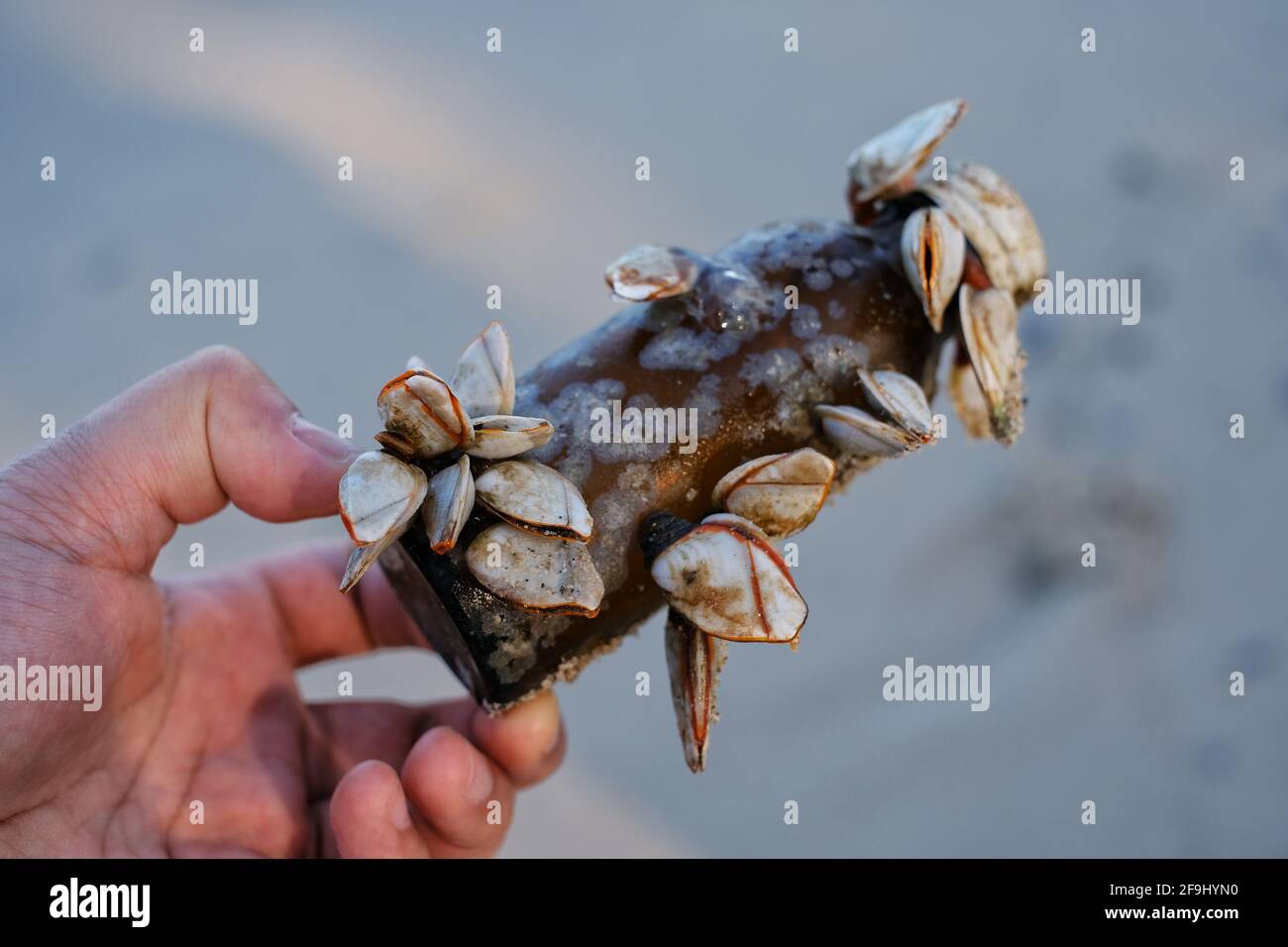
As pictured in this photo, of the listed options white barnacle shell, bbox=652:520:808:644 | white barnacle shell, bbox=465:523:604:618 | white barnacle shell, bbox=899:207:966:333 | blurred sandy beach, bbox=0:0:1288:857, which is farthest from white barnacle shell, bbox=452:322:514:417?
blurred sandy beach, bbox=0:0:1288:857

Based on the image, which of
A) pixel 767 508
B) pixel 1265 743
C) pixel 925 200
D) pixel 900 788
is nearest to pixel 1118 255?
pixel 1265 743

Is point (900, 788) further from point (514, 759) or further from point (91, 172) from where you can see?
point (91, 172)

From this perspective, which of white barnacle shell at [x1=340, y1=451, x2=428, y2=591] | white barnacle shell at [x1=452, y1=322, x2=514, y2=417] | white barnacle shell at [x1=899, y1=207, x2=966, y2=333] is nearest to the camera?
white barnacle shell at [x1=340, y1=451, x2=428, y2=591]

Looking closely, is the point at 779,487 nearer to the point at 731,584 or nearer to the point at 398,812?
the point at 731,584

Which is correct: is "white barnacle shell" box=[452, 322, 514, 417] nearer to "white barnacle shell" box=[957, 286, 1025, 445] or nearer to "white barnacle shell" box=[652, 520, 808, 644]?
"white barnacle shell" box=[652, 520, 808, 644]

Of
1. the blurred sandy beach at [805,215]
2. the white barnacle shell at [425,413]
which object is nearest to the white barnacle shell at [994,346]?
the white barnacle shell at [425,413]

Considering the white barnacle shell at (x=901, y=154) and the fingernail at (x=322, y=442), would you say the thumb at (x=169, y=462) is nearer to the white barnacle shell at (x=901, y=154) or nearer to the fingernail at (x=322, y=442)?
the fingernail at (x=322, y=442)
